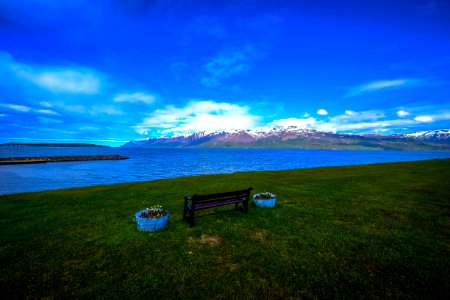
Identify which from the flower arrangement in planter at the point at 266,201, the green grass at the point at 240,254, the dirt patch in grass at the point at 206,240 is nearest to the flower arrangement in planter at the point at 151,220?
the green grass at the point at 240,254

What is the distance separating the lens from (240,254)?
8.09 meters

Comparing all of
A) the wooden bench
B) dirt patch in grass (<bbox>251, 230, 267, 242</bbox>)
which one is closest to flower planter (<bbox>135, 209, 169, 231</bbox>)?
the wooden bench

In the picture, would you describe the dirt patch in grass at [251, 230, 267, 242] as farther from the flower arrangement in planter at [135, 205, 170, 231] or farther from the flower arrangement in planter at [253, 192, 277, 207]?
the flower arrangement in planter at [135, 205, 170, 231]

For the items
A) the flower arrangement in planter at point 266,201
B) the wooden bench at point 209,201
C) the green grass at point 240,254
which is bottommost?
the green grass at point 240,254

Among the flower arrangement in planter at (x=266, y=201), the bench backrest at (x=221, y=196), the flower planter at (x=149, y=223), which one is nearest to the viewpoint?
the flower planter at (x=149, y=223)

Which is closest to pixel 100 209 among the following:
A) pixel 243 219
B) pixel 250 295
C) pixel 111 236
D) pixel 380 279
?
pixel 111 236

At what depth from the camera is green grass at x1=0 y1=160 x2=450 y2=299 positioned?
625 centimetres

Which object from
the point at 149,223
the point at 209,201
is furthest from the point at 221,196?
the point at 149,223

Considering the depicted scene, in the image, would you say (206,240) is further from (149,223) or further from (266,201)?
(266,201)

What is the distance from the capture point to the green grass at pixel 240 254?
6.25 m

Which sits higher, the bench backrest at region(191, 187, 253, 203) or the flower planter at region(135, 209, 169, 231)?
the bench backrest at region(191, 187, 253, 203)

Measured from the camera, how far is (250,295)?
5.95 m

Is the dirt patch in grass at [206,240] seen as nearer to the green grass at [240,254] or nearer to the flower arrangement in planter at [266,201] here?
the green grass at [240,254]

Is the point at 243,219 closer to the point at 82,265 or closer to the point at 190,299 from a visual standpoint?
the point at 190,299
